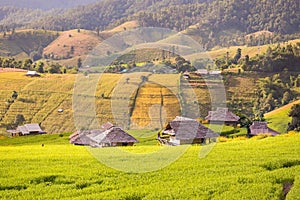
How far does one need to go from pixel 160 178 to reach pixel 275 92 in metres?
83.8

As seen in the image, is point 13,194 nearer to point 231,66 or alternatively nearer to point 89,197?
point 89,197

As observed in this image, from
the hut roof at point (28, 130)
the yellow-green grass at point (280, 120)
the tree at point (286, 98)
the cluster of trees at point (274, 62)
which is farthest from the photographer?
the cluster of trees at point (274, 62)

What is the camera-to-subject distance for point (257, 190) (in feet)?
54.5

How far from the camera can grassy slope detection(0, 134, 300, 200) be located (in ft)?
53.8

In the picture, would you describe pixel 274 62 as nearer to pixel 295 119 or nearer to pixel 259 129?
pixel 295 119

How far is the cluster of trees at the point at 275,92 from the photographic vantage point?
93812 mm

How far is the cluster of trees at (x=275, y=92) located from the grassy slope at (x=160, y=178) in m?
67.9

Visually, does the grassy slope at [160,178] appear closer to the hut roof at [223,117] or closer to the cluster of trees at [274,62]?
the hut roof at [223,117]

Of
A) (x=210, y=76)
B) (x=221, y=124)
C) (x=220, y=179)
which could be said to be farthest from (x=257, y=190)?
(x=210, y=76)

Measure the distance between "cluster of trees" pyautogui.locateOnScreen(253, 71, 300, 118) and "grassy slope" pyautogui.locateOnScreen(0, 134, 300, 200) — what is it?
67922 mm

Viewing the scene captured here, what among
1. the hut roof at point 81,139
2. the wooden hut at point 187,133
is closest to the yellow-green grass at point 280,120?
the wooden hut at point 187,133

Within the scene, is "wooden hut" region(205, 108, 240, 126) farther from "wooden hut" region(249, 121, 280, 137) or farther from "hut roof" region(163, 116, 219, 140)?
"hut roof" region(163, 116, 219, 140)

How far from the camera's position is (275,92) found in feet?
325

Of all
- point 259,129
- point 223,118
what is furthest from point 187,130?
point 223,118
